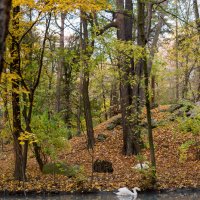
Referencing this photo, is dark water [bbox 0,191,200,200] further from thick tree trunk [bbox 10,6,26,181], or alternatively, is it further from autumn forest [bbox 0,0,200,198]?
thick tree trunk [bbox 10,6,26,181]

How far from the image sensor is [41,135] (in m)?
11.8

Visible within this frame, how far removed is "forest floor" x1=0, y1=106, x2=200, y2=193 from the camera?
9891mm

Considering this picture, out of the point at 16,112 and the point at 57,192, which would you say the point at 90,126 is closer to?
the point at 16,112

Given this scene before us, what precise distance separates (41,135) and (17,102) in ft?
6.38

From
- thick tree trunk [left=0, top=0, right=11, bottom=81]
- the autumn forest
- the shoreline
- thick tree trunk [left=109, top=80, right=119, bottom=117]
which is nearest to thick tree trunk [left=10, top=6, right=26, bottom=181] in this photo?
the autumn forest

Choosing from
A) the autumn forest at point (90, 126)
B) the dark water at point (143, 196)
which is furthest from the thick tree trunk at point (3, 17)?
the dark water at point (143, 196)

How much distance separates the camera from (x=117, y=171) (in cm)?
Result: 1208

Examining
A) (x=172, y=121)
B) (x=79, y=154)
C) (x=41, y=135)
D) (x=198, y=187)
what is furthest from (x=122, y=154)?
(x=198, y=187)

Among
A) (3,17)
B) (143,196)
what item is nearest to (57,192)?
(143,196)

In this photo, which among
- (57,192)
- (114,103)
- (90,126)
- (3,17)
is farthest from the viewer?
(114,103)

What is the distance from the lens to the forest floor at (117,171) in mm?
9891

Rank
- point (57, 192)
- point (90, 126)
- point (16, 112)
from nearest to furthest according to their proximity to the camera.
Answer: point (57, 192)
point (16, 112)
point (90, 126)

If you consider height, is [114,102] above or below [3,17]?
above

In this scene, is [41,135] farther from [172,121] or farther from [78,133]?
[78,133]
